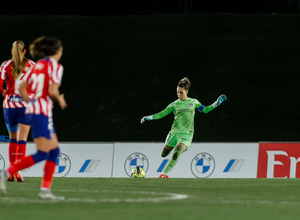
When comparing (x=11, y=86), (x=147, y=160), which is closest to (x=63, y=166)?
(x=147, y=160)

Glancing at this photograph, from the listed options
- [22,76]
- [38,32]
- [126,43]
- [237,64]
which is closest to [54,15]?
[38,32]

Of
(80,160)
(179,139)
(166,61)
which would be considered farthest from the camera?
(166,61)

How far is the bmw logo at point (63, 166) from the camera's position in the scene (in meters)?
16.6

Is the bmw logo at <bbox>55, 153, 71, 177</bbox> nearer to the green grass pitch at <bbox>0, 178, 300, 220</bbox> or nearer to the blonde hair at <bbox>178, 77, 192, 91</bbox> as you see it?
the blonde hair at <bbox>178, 77, 192, 91</bbox>

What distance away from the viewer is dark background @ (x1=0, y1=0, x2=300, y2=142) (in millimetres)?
20688

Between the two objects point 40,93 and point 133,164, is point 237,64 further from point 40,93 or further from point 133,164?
point 40,93

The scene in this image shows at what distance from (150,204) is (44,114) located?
55.3 inches

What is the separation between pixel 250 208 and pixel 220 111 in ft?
45.3

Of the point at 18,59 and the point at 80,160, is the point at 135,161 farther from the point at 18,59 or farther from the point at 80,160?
the point at 18,59

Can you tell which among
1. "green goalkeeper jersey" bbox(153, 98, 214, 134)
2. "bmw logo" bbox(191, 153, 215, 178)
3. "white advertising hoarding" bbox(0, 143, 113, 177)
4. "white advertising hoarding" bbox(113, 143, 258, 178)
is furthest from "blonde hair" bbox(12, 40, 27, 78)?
"bmw logo" bbox(191, 153, 215, 178)

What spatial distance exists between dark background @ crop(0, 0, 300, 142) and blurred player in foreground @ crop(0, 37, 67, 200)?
43.0 ft

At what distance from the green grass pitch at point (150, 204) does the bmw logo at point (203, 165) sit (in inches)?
281

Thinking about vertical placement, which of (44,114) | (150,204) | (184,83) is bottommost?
(150,204)

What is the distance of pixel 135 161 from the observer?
17.0 meters
